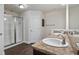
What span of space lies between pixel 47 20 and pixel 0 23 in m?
0.69

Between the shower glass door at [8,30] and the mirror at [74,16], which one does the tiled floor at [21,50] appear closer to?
the shower glass door at [8,30]

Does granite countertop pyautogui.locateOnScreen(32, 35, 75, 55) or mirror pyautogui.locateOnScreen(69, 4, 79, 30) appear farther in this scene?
mirror pyautogui.locateOnScreen(69, 4, 79, 30)

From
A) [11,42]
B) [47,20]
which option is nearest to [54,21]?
[47,20]

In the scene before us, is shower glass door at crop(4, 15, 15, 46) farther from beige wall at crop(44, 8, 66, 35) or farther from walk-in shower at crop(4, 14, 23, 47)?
beige wall at crop(44, 8, 66, 35)

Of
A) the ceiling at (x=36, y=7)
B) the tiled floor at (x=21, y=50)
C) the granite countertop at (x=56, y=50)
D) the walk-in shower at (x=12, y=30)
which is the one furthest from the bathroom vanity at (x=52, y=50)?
the ceiling at (x=36, y=7)

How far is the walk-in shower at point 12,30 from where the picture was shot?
1.39 metres

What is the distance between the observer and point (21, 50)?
139cm

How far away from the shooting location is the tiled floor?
1363 millimetres

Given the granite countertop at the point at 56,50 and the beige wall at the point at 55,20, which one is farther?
the beige wall at the point at 55,20

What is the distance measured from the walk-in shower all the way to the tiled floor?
0.29ft

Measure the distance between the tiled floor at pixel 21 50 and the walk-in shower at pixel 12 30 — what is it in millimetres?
87

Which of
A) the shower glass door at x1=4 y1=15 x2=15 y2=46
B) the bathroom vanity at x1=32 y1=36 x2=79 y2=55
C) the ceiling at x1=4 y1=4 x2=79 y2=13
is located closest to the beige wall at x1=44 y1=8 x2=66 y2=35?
the ceiling at x1=4 y1=4 x2=79 y2=13

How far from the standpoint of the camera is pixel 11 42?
143 cm
